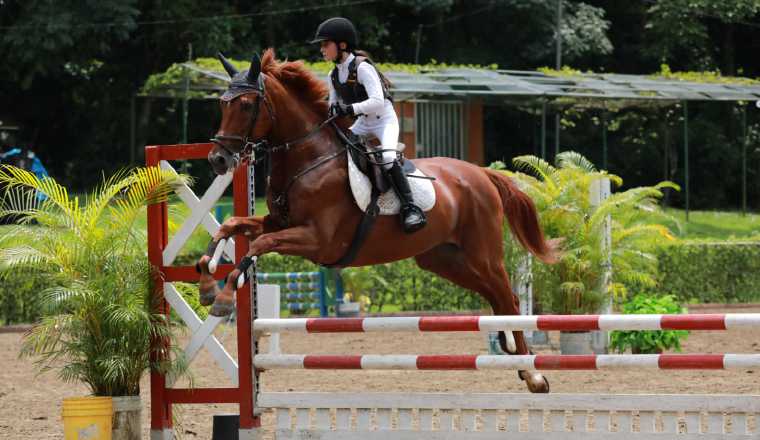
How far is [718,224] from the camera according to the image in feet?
81.3

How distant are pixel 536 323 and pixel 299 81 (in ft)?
A: 6.89

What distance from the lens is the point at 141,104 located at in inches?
1083

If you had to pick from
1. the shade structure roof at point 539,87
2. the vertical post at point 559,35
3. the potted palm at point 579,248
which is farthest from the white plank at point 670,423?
the vertical post at point 559,35

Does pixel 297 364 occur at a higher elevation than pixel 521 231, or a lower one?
lower

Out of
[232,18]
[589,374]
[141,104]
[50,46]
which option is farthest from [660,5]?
[589,374]

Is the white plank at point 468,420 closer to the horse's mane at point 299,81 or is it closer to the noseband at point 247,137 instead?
the noseband at point 247,137

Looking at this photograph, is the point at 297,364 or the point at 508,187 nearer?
the point at 297,364

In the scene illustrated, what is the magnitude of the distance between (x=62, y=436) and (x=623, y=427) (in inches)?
134

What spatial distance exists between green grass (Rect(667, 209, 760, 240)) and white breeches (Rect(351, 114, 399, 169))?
1584 centimetres

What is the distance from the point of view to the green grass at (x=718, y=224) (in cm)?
2309

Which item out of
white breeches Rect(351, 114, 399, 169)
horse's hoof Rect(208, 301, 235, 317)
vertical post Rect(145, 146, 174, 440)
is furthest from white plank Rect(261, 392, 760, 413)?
white breeches Rect(351, 114, 399, 169)

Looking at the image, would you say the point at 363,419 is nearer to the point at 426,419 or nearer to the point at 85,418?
the point at 426,419

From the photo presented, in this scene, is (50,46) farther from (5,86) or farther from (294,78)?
(294,78)

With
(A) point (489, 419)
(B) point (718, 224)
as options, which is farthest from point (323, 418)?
(B) point (718, 224)
